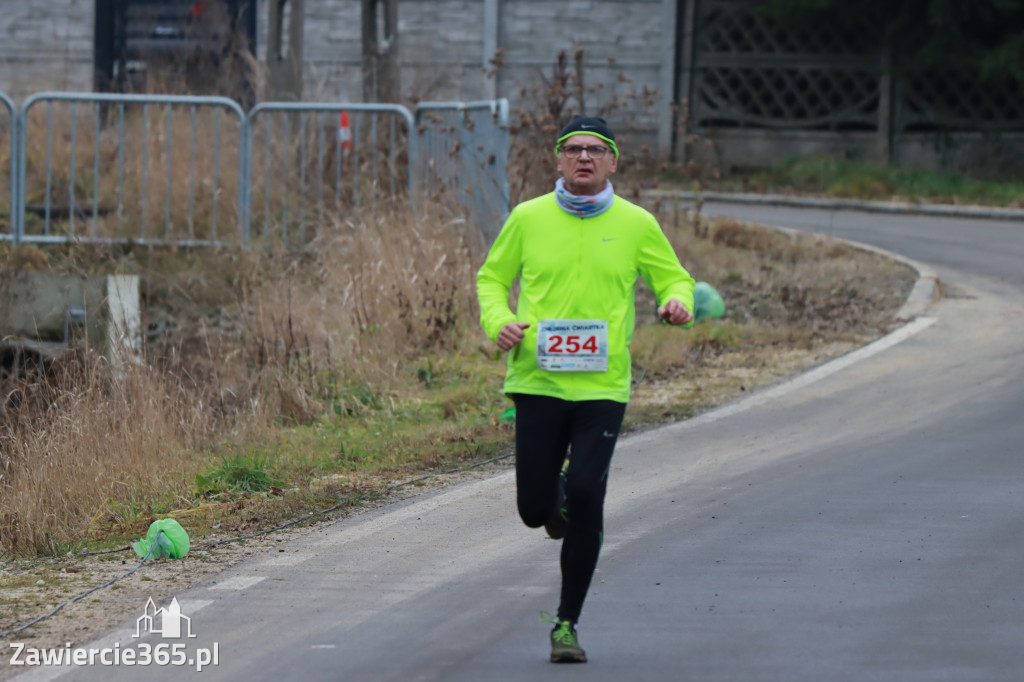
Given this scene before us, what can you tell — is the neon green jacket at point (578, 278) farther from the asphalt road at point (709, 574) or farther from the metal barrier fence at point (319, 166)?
the metal barrier fence at point (319, 166)

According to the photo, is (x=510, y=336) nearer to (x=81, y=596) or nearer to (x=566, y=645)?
(x=566, y=645)

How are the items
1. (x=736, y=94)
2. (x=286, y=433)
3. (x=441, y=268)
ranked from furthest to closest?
(x=736, y=94), (x=441, y=268), (x=286, y=433)

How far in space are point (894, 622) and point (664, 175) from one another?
2133 cm

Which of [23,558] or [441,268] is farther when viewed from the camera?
[441,268]

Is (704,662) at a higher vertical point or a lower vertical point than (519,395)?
lower

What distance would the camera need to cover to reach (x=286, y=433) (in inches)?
367

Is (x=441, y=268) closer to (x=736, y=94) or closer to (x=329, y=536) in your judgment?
(x=329, y=536)

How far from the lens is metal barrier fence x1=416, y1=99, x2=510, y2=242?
12914 mm

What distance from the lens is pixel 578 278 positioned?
5223 millimetres

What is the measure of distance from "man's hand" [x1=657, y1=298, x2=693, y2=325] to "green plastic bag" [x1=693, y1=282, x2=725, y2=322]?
25.0ft

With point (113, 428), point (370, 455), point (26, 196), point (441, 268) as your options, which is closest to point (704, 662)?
point (370, 455)

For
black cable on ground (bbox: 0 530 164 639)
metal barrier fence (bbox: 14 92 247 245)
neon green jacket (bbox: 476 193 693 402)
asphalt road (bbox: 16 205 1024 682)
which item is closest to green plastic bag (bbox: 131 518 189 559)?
black cable on ground (bbox: 0 530 164 639)

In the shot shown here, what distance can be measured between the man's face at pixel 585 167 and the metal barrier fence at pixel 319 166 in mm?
8298

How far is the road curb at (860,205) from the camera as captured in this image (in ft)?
73.9
